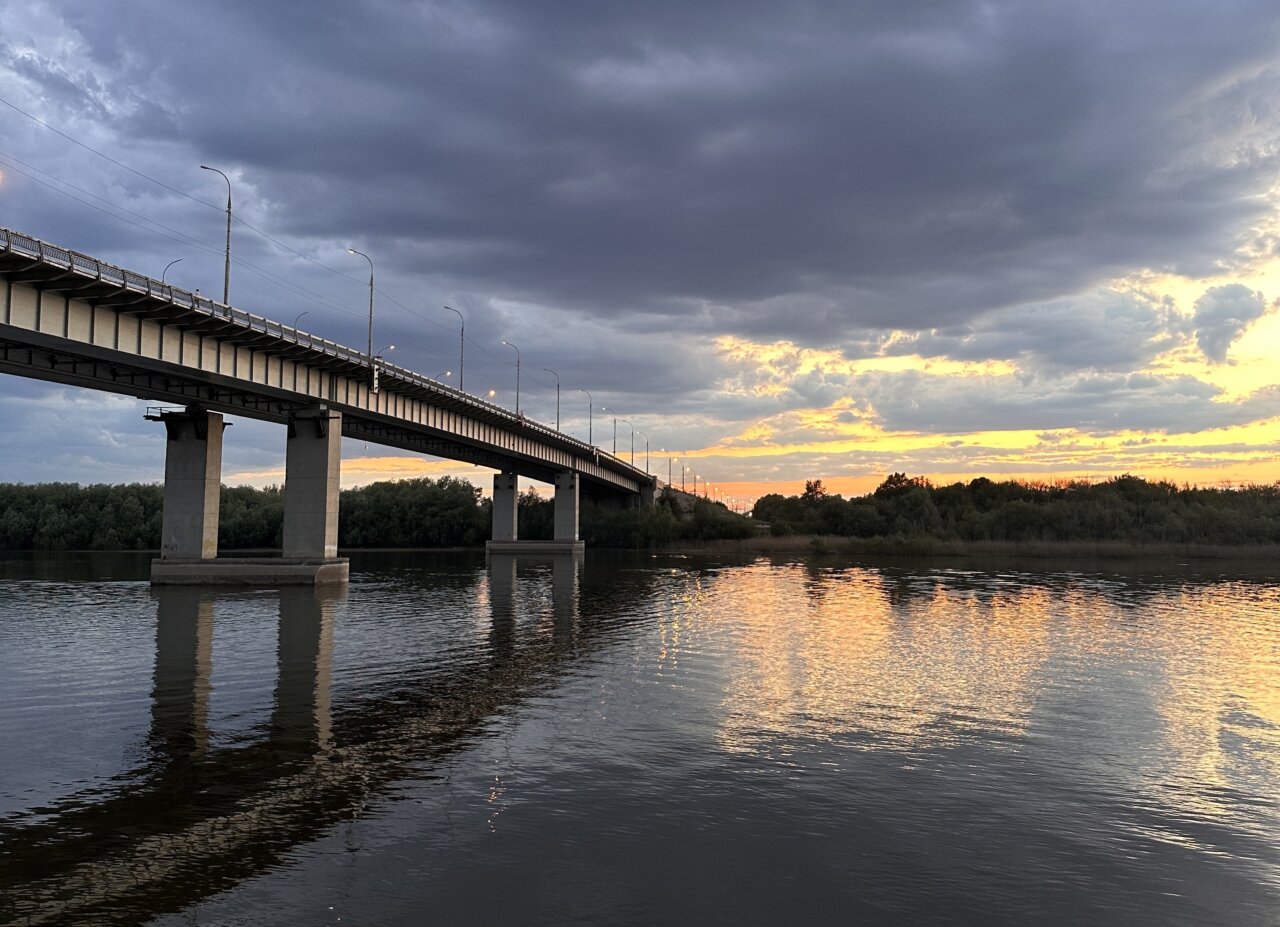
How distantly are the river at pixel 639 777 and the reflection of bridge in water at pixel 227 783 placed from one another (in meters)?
0.07

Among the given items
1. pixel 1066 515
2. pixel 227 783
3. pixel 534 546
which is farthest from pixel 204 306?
pixel 1066 515

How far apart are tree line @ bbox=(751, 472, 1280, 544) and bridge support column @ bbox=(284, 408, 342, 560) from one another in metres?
86.5

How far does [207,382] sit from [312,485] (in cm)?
1153

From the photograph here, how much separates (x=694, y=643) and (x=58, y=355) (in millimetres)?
40447

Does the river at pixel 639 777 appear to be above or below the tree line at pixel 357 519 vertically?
below

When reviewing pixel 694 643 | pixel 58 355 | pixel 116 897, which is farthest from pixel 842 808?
pixel 58 355

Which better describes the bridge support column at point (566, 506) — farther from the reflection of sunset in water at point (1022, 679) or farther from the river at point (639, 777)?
the river at point (639, 777)

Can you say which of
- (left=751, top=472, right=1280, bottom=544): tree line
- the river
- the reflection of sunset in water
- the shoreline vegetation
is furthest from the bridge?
(left=751, top=472, right=1280, bottom=544): tree line

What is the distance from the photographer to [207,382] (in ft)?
187

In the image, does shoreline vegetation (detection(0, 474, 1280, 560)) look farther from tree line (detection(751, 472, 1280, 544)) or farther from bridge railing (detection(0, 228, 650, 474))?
bridge railing (detection(0, 228, 650, 474))

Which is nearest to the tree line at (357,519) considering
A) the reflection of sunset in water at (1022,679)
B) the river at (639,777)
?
the reflection of sunset in water at (1022,679)

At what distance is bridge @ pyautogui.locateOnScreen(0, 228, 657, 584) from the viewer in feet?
141

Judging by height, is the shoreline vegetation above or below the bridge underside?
below

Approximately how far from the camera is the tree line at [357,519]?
14562cm
